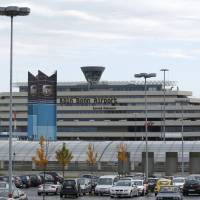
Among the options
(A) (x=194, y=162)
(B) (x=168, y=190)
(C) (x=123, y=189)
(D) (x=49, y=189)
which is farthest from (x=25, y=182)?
(A) (x=194, y=162)

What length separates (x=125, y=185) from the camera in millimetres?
63156

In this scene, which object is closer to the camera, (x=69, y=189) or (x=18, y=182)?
(x=69, y=189)

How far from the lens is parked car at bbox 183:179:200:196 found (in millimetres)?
67062

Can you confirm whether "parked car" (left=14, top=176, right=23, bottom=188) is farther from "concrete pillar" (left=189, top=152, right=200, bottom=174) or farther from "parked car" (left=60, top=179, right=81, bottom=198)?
"concrete pillar" (left=189, top=152, right=200, bottom=174)

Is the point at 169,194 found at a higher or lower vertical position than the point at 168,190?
lower

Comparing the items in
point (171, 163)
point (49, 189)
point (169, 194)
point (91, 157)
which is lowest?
point (49, 189)

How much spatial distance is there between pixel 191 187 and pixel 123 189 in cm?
763

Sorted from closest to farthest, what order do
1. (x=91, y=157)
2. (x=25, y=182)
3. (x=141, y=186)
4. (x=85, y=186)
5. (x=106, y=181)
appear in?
(x=141, y=186) → (x=85, y=186) → (x=106, y=181) → (x=25, y=182) → (x=91, y=157)

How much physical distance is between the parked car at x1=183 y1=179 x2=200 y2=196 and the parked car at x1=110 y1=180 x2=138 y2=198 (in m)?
5.42

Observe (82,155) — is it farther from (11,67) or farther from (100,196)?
(11,67)

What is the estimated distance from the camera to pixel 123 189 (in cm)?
6206

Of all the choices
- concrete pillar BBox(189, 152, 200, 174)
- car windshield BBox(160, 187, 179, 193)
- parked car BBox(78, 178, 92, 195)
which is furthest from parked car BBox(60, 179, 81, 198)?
concrete pillar BBox(189, 152, 200, 174)

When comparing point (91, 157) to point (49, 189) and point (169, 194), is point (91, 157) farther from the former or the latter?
point (169, 194)

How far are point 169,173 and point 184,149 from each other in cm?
706
